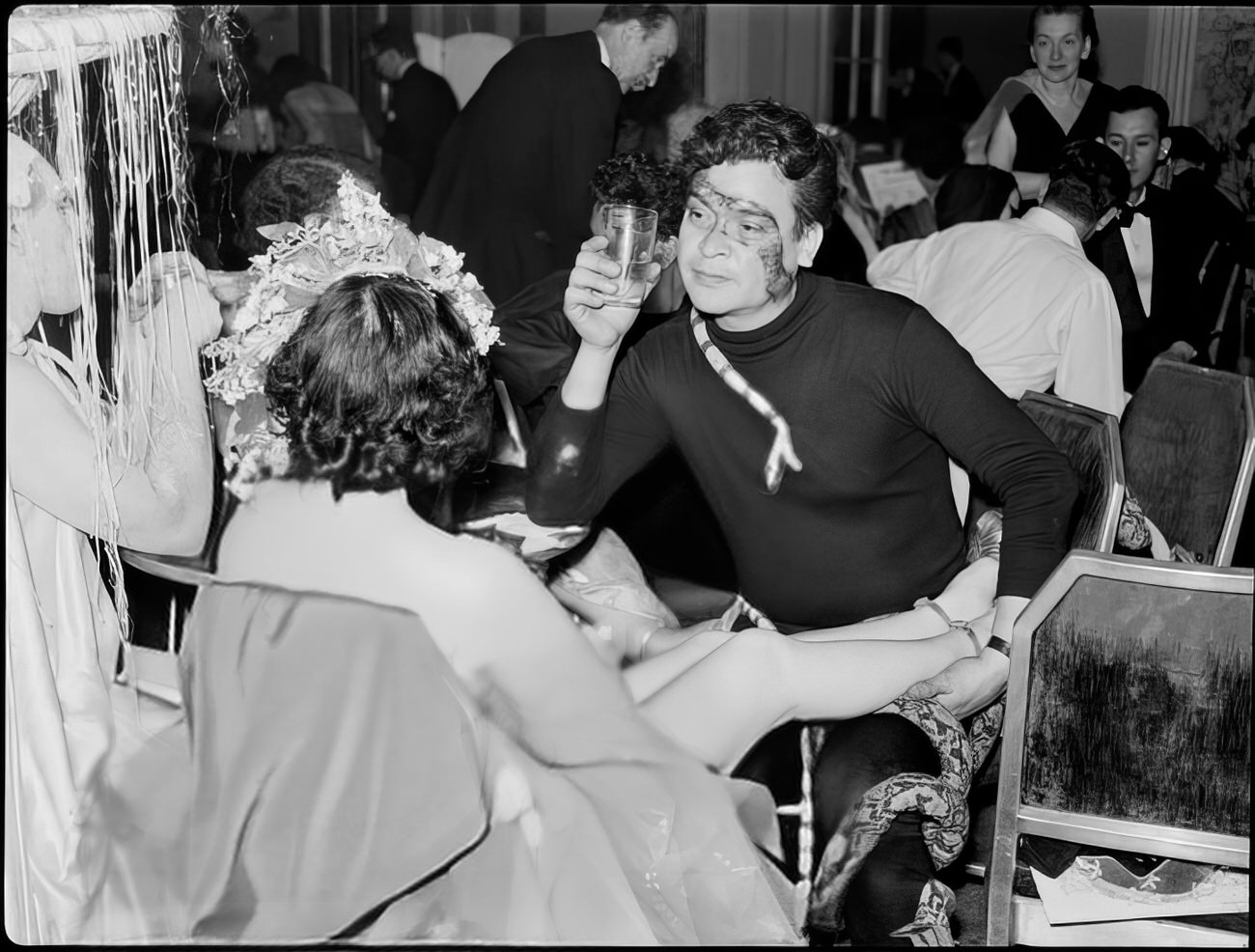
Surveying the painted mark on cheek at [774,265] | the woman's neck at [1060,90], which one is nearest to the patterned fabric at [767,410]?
the painted mark on cheek at [774,265]

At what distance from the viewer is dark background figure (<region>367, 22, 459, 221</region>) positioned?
133 inches

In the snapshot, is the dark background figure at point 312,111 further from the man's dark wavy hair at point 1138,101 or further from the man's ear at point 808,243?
the man's dark wavy hair at point 1138,101

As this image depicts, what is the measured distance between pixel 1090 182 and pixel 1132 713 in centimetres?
105

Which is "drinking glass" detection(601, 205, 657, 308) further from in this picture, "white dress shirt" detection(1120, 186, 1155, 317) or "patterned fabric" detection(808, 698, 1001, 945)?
"white dress shirt" detection(1120, 186, 1155, 317)

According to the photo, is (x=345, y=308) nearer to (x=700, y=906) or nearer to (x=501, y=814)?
(x=501, y=814)

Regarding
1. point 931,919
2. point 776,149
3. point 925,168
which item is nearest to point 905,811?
point 931,919

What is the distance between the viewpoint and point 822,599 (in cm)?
201

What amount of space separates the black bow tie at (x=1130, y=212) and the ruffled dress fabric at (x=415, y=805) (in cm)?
127

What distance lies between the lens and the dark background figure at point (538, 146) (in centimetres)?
237

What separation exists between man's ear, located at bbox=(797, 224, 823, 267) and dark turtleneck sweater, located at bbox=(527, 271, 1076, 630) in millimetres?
28

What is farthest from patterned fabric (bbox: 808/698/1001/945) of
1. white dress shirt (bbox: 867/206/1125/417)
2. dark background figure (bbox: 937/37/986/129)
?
dark background figure (bbox: 937/37/986/129)

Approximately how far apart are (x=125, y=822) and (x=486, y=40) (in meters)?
2.26

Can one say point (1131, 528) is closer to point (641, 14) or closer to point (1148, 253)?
point (1148, 253)

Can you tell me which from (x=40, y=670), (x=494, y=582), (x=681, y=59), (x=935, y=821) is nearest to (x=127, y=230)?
(x=40, y=670)
